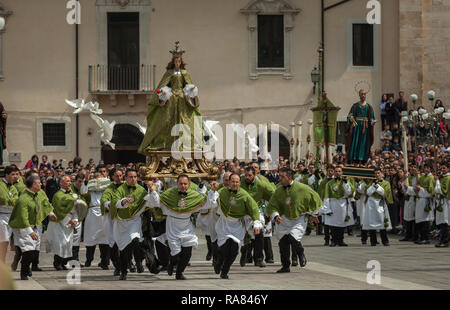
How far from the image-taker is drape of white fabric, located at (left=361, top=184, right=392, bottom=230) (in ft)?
67.2

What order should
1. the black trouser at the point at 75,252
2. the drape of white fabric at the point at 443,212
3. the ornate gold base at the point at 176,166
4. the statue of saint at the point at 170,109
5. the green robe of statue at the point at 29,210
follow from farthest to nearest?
the drape of white fabric at the point at 443,212 → the statue of saint at the point at 170,109 → the ornate gold base at the point at 176,166 → the black trouser at the point at 75,252 → the green robe of statue at the point at 29,210

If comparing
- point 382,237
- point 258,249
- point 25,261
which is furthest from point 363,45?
point 25,261

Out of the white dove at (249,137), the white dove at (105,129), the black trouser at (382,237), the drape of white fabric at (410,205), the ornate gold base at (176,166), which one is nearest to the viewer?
the ornate gold base at (176,166)

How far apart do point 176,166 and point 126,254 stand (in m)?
4.14

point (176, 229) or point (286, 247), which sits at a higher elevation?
point (176, 229)

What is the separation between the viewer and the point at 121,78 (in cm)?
3425

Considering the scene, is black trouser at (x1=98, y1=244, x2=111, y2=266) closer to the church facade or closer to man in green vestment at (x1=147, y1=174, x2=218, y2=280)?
man in green vestment at (x1=147, y1=174, x2=218, y2=280)

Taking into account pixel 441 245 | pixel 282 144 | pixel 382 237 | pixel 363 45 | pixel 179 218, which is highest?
pixel 363 45

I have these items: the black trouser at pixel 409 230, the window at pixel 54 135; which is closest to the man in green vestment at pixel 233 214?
the black trouser at pixel 409 230

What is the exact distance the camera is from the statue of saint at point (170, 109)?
17828 millimetres

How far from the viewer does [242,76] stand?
34531 mm

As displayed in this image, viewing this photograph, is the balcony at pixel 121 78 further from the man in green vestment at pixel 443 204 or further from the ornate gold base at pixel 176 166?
the ornate gold base at pixel 176 166

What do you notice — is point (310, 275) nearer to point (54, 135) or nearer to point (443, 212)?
point (443, 212)

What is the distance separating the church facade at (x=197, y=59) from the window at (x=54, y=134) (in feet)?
0.12
